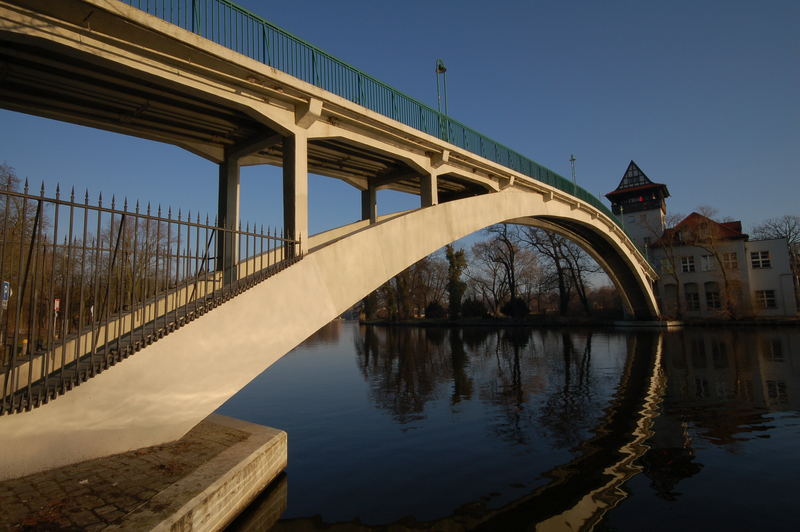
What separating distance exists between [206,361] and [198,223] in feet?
6.28

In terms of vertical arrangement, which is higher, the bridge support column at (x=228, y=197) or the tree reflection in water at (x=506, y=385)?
the bridge support column at (x=228, y=197)

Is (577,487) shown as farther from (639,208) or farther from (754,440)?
(639,208)

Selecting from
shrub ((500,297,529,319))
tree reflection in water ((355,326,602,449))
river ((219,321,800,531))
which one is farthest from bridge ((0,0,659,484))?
shrub ((500,297,529,319))

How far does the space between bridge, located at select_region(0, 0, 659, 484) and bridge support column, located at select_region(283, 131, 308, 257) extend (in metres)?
0.03

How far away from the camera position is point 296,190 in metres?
7.61

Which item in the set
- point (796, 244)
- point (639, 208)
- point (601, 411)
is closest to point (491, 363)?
point (601, 411)

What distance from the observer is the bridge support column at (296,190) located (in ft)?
25.0

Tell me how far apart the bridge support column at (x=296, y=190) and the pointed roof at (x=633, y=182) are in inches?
2026

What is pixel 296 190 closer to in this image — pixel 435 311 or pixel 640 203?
pixel 435 311

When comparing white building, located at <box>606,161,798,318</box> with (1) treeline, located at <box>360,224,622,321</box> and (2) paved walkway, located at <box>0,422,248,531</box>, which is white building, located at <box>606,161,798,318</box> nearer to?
(1) treeline, located at <box>360,224,622,321</box>

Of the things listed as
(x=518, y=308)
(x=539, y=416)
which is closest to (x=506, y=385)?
(x=539, y=416)

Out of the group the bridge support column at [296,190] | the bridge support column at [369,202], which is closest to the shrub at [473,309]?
the bridge support column at [369,202]

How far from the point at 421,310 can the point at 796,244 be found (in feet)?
144

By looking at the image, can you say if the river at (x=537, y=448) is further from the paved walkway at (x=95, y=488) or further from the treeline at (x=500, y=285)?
the treeline at (x=500, y=285)
